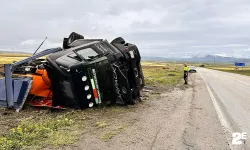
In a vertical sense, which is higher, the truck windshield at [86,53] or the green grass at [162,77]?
the truck windshield at [86,53]

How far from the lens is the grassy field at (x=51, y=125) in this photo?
219 inches

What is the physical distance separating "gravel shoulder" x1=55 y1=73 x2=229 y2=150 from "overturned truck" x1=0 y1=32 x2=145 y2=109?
99cm

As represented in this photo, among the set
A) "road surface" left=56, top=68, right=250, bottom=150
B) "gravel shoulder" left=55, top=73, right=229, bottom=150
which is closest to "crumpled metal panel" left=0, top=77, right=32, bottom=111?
"road surface" left=56, top=68, right=250, bottom=150

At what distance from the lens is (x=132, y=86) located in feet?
33.8

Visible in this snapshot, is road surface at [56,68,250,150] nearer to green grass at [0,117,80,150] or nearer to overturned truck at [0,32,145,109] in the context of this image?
green grass at [0,117,80,150]

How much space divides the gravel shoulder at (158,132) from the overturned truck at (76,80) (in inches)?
38.9

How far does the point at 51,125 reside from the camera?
22.7 feet

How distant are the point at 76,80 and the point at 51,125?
1959 mm

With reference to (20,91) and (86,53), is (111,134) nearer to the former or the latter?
(86,53)

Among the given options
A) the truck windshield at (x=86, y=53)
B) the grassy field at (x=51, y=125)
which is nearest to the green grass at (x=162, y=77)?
the truck windshield at (x=86, y=53)

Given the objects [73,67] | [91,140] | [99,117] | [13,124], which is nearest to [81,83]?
[73,67]

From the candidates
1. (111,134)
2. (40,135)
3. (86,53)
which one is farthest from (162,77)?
(40,135)

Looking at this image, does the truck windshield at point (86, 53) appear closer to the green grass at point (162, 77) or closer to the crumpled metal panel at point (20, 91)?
the crumpled metal panel at point (20, 91)

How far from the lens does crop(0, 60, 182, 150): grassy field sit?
18.3 ft
